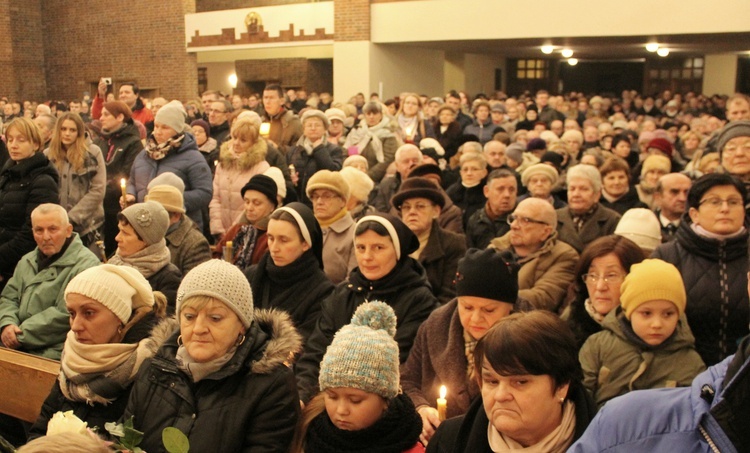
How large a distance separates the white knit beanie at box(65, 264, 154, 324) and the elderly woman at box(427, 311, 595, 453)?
1.58 metres

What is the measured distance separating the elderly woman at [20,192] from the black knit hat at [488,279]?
3261 millimetres

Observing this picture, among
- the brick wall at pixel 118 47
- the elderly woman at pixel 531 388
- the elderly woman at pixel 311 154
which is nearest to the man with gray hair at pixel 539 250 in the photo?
the elderly woman at pixel 531 388

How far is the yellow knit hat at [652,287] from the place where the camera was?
293cm

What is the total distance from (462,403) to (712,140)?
4260 mm

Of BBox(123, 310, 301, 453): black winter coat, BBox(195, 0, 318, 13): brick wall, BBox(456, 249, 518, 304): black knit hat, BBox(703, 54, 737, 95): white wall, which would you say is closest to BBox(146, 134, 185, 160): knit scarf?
BBox(123, 310, 301, 453): black winter coat

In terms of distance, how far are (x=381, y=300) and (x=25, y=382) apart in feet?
5.38

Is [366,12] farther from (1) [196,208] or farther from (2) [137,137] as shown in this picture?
(1) [196,208]

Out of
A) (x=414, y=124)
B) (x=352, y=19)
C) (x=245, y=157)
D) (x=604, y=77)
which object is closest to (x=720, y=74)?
(x=604, y=77)

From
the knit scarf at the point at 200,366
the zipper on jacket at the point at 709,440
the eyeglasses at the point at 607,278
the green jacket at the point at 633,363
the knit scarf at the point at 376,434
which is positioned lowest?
the knit scarf at the point at 376,434

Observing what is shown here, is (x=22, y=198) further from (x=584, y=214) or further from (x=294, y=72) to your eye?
(x=294, y=72)

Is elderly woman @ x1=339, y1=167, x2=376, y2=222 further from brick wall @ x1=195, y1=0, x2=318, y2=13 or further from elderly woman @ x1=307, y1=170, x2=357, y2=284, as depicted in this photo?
brick wall @ x1=195, y1=0, x2=318, y2=13

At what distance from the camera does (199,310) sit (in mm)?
2623

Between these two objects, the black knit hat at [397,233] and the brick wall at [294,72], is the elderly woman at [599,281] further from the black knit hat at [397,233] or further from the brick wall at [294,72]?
the brick wall at [294,72]

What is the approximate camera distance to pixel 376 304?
2.76 metres
